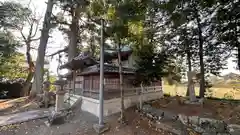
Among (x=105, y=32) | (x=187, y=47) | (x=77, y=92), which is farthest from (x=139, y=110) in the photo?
(x=187, y=47)

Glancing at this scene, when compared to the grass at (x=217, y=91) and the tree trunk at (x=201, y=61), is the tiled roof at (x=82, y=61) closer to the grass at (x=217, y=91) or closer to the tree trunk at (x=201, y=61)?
the tree trunk at (x=201, y=61)

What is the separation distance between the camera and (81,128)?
7.11 metres

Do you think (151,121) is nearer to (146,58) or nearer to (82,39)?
(146,58)

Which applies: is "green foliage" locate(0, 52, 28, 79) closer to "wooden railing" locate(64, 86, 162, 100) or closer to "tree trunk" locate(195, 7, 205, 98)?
"wooden railing" locate(64, 86, 162, 100)

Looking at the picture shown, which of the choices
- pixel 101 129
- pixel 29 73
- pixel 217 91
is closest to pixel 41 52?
pixel 29 73

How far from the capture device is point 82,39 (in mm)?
17469

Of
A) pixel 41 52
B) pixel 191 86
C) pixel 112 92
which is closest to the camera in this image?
pixel 191 86

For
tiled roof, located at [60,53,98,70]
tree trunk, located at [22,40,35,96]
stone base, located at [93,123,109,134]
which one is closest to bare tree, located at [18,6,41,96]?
tree trunk, located at [22,40,35,96]

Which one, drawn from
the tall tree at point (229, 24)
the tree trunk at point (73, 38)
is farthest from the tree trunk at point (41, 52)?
the tall tree at point (229, 24)

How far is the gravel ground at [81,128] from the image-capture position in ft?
20.9

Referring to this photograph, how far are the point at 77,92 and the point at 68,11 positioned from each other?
878cm

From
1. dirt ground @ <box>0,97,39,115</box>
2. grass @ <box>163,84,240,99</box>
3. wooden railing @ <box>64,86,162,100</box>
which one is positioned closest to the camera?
wooden railing @ <box>64,86,162,100</box>

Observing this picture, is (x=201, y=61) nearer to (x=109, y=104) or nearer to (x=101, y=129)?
(x=109, y=104)

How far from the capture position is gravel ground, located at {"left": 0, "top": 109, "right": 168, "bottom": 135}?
6.37m
